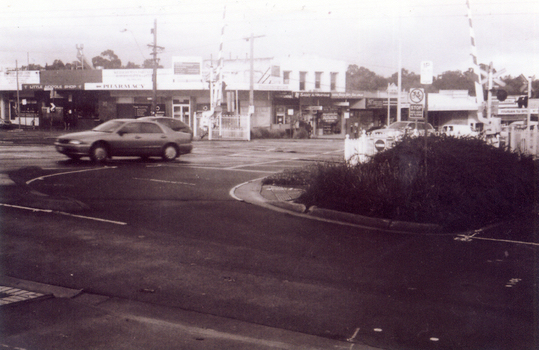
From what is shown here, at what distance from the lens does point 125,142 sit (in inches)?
741

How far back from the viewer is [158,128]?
19938 millimetres

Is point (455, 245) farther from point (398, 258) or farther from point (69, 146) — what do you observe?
point (69, 146)

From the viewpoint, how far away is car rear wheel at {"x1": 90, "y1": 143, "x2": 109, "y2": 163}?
59.5 ft

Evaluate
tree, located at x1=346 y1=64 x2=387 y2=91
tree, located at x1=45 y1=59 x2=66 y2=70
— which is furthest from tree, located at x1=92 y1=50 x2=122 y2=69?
tree, located at x1=346 y1=64 x2=387 y2=91

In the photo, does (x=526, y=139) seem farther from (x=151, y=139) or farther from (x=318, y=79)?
(x=318, y=79)

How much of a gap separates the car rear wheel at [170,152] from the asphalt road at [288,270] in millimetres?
8859

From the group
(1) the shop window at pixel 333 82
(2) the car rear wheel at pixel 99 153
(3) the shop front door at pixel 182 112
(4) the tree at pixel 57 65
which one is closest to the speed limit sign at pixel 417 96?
(2) the car rear wheel at pixel 99 153

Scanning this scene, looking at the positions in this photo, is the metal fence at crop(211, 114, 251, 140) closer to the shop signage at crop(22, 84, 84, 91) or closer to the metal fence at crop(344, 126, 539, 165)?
the shop signage at crop(22, 84, 84, 91)

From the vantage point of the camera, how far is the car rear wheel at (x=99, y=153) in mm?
18141

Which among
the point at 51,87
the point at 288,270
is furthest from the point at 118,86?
the point at 288,270

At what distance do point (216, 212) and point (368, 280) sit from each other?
4.53 metres

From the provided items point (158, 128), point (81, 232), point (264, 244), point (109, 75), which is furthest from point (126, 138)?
point (109, 75)

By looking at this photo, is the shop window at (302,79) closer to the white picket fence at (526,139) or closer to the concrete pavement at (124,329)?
the white picket fence at (526,139)

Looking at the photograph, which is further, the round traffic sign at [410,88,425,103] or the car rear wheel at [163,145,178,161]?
the car rear wheel at [163,145,178,161]
